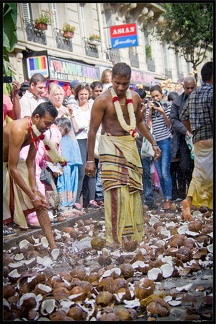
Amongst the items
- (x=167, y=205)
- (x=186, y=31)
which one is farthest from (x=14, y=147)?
(x=186, y=31)

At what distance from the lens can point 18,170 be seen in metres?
4.77

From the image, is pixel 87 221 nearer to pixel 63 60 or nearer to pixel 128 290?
pixel 63 60

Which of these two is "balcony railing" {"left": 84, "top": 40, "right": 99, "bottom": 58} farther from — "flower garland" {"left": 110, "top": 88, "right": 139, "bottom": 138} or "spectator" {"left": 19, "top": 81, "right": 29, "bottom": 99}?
"spectator" {"left": 19, "top": 81, "right": 29, "bottom": 99}

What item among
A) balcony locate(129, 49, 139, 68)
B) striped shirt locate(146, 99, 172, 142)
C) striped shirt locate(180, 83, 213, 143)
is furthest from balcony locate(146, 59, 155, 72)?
striped shirt locate(180, 83, 213, 143)

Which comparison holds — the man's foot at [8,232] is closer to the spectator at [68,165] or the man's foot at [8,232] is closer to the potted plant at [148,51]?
the spectator at [68,165]

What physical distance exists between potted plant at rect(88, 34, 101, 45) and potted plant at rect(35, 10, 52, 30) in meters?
0.52

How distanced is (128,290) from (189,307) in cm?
39

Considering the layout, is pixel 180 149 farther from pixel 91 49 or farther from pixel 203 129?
pixel 91 49

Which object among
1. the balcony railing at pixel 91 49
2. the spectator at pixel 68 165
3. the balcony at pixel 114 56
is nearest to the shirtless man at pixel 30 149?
the balcony railing at pixel 91 49

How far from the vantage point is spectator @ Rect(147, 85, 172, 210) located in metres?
6.54

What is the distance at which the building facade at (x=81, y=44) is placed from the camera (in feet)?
13.8

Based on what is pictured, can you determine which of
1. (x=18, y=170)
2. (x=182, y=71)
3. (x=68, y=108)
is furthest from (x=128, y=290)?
(x=182, y=71)

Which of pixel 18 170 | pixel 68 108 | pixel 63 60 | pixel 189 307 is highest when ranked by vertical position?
pixel 63 60

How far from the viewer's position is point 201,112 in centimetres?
491
